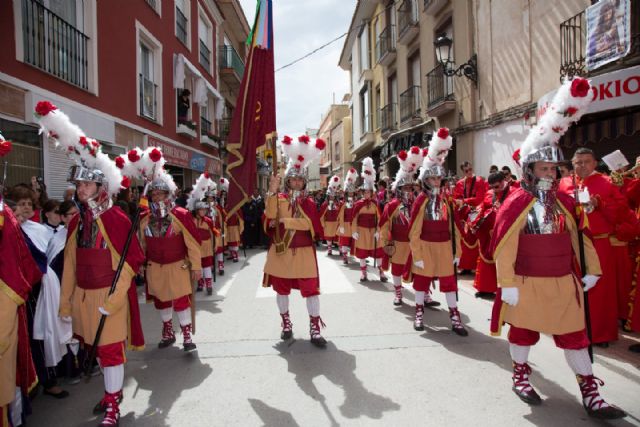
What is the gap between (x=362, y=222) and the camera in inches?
352

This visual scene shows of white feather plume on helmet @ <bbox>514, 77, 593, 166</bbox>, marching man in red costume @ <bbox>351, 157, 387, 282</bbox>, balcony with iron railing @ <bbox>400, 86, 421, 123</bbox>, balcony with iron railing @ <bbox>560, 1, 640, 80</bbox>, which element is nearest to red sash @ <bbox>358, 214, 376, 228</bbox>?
marching man in red costume @ <bbox>351, 157, 387, 282</bbox>

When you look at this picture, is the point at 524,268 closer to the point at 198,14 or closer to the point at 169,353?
the point at 169,353

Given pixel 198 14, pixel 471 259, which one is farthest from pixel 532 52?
pixel 198 14

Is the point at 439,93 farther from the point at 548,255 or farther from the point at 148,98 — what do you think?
the point at 548,255

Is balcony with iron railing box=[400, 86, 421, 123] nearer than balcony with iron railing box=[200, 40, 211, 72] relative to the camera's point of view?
Yes

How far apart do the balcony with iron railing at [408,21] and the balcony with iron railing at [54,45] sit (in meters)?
10.9

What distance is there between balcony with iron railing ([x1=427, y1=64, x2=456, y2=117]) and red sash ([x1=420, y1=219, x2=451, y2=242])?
8527mm

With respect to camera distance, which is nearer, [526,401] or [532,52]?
[526,401]

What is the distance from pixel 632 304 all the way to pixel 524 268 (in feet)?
7.69

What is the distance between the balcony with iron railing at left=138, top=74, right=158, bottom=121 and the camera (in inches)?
504

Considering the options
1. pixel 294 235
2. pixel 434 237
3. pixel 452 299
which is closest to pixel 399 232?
pixel 434 237

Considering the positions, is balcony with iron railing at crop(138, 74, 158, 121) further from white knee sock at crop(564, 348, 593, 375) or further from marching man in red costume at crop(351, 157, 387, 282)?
white knee sock at crop(564, 348, 593, 375)

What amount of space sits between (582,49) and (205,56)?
16107 millimetres

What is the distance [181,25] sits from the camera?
1662 cm
